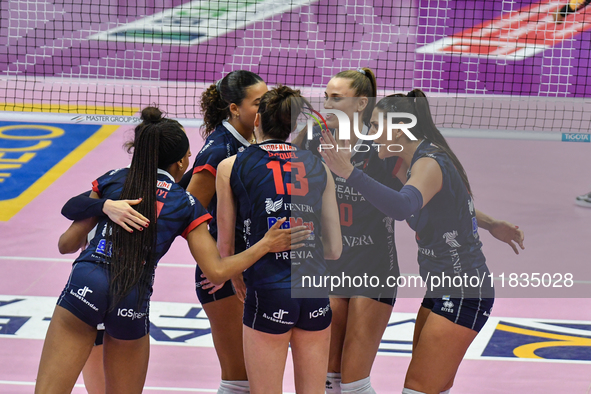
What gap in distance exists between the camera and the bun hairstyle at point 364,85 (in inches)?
184

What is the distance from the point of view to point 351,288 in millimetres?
4625

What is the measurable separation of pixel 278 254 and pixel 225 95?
1.28 metres

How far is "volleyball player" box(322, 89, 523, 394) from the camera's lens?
4039 millimetres

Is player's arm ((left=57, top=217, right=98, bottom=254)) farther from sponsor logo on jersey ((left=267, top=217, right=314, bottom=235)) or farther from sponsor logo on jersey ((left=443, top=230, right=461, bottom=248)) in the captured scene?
sponsor logo on jersey ((left=443, top=230, right=461, bottom=248))

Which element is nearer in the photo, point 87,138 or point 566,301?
point 566,301

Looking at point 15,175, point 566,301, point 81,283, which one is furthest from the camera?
point 15,175

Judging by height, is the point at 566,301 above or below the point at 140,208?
below

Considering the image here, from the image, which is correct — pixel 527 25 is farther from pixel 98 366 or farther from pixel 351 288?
pixel 98 366

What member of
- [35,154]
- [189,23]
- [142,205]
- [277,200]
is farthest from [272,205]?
[189,23]

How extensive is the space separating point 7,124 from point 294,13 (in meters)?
6.66

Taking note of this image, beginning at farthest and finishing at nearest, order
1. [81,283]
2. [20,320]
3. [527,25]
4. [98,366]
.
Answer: [527,25], [20,320], [98,366], [81,283]

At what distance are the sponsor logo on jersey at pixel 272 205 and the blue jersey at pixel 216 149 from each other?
0.62 metres

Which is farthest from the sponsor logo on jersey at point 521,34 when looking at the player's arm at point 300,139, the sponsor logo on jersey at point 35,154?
the player's arm at point 300,139

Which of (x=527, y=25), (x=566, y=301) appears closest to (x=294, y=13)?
(x=527, y=25)
